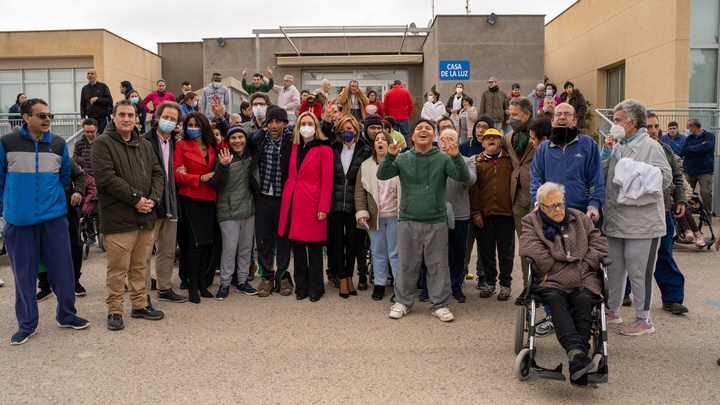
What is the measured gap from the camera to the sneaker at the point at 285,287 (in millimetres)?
7141

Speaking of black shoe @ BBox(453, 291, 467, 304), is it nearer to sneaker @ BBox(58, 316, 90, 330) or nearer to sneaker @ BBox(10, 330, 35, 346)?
sneaker @ BBox(58, 316, 90, 330)

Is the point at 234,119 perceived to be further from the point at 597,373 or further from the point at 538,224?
the point at 597,373

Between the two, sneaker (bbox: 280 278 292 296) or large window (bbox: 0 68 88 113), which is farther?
large window (bbox: 0 68 88 113)

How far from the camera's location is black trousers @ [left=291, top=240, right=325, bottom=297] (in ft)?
22.9

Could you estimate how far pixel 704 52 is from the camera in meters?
→ 14.9

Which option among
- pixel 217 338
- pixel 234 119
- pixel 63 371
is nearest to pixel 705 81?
pixel 234 119

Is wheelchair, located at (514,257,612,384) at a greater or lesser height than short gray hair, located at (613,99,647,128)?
lesser

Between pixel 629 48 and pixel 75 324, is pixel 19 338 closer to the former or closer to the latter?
pixel 75 324

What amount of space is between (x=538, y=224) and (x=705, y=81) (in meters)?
12.7

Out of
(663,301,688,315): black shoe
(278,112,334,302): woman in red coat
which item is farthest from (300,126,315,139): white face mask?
(663,301,688,315): black shoe

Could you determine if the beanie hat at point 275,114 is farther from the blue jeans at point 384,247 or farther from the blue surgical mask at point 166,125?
the blue jeans at point 384,247

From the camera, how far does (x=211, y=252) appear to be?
283 inches

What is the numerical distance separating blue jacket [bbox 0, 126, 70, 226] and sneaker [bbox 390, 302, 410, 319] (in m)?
3.44

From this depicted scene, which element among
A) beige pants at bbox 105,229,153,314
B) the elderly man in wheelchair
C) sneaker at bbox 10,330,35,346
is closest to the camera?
the elderly man in wheelchair
